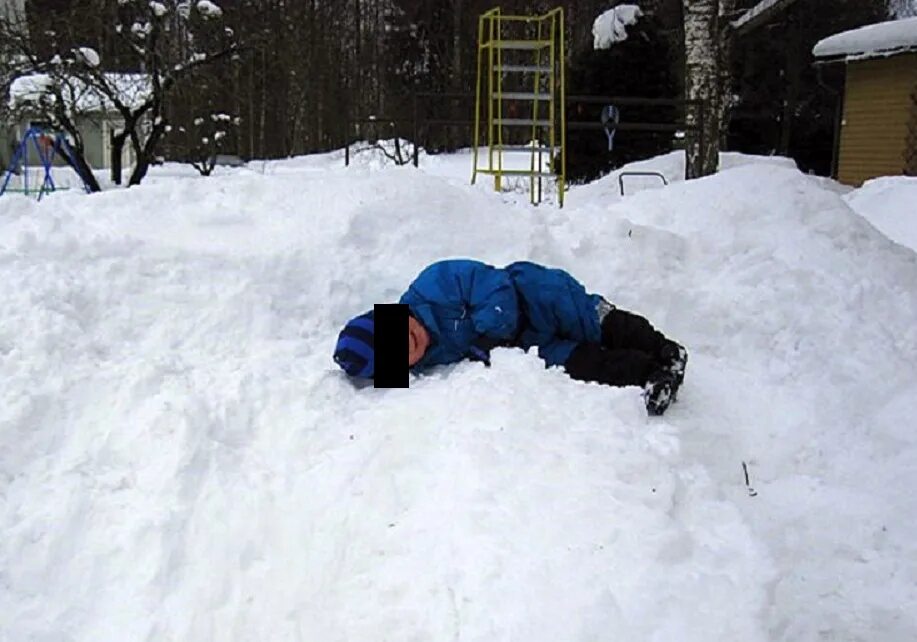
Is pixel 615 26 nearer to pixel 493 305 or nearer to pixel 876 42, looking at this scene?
pixel 876 42

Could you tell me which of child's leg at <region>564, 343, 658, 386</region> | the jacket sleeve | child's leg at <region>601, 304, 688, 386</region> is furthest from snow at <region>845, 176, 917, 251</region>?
the jacket sleeve

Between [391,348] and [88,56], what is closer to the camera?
[391,348]

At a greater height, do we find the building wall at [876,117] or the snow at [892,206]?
the building wall at [876,117]

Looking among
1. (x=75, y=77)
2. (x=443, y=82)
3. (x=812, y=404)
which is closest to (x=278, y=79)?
(x=443, y=82)

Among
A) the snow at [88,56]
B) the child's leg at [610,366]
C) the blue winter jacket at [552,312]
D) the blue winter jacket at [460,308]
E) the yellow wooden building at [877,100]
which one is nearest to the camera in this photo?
the child's leg at [610,366]

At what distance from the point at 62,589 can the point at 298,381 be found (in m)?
1.54

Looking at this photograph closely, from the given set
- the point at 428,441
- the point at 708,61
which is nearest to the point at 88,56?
the point at 708,61

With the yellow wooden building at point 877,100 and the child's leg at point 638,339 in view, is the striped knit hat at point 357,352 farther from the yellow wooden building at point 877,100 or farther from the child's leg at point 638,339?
the yellow wooden building at point 877,100

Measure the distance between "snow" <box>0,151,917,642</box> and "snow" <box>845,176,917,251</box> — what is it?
9.45 ft

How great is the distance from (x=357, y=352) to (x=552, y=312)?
1.01 metres

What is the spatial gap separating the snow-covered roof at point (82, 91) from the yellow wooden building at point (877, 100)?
35.4 feet

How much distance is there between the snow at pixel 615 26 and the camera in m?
16.7

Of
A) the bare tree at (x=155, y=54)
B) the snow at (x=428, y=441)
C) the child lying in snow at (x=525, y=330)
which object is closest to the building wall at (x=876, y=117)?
the snow at (x=428, y=441)

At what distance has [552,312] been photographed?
443cm
